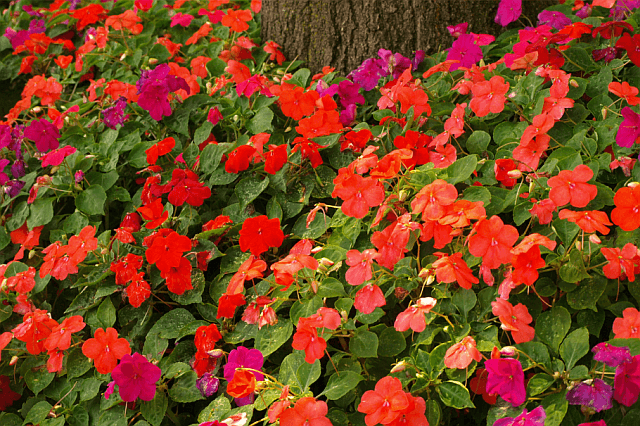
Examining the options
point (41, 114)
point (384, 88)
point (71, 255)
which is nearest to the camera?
point (71, 255)

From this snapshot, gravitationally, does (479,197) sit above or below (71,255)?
above

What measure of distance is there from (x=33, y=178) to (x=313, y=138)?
1298 mm

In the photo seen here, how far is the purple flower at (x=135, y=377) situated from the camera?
1.53m

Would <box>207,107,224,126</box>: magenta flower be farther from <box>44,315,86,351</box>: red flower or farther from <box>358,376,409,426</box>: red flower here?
<box>358,376,409,426</box>: red flower

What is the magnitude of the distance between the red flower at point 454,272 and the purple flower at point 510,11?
5.17ft

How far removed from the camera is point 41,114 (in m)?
3.10

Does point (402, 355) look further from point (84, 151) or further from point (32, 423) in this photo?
point (84, 151)

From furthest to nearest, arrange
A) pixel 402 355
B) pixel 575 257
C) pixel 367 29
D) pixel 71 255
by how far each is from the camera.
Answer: pixel 367 29 → pixel 71 255 → pixel 402 355 → pixel 575 257

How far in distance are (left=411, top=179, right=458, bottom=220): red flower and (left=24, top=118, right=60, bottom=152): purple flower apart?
5.38 feet

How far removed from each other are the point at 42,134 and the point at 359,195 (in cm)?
150

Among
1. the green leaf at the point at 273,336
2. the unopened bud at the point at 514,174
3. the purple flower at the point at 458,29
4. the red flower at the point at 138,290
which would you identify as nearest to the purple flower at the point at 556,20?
the purple flower at the point at 458,29

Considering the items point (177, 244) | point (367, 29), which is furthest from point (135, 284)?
point (367, 29)

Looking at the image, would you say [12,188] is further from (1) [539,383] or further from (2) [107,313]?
(1) [539,383]

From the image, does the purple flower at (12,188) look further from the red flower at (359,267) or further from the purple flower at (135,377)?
the red flower at (359,267)
